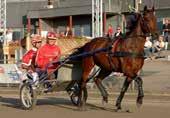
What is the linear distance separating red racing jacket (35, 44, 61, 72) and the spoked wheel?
57 cm

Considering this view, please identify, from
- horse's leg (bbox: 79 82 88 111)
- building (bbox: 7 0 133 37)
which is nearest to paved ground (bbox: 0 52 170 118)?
horse's leg (bbox: 79 82 88 111)

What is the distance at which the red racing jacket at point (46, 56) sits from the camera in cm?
1350

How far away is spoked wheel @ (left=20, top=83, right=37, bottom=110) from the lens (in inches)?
527

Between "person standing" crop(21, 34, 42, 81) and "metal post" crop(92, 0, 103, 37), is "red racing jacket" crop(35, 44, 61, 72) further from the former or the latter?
"metal post" crop(92, 0, 103, 37)

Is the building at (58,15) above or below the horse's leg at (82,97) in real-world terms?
above

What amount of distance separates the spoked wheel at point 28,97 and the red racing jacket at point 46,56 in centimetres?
57

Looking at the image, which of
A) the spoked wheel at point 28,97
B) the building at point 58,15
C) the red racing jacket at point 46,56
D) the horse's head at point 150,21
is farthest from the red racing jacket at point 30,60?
the building at point 58,15

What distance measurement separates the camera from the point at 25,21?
163 ft

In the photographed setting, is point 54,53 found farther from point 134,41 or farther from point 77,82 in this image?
point 134,41

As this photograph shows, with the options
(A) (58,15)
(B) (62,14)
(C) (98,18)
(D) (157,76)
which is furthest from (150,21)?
(A) (58,15)

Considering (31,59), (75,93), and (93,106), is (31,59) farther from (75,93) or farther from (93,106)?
(93,106)

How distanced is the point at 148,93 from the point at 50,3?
3140 cm

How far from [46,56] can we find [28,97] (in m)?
1.04

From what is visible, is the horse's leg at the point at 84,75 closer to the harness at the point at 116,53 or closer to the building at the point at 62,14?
the harness at the point at 116,53
